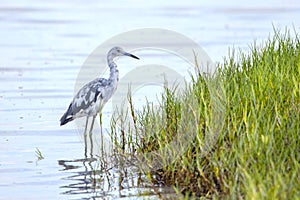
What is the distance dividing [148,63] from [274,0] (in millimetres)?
10061

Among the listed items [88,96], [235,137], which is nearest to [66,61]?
[88,96]

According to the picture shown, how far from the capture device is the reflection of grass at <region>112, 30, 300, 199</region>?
6805mm

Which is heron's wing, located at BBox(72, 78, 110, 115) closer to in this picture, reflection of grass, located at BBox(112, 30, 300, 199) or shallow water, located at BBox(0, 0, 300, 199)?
shallow water, located at BBox(0, 0, 300, 199)

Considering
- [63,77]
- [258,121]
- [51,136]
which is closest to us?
[258,121]

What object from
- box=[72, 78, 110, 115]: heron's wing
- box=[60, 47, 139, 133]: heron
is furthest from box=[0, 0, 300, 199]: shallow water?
box=[72, 78, 110, 115]: heron's wing

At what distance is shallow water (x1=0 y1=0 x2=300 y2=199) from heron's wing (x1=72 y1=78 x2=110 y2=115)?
42cm

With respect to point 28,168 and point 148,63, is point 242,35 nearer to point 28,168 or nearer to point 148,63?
point 148,63

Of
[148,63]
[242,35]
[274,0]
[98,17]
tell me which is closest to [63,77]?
[148,63]

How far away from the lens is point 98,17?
21312 millimetres

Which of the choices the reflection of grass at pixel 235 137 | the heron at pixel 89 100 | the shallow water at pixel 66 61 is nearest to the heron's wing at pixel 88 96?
the heron at pixel 89 100

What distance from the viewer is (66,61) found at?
1597 centimetres

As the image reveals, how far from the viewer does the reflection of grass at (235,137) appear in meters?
6.80

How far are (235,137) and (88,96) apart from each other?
3.66m

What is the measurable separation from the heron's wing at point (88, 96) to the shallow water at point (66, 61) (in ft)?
1.39
